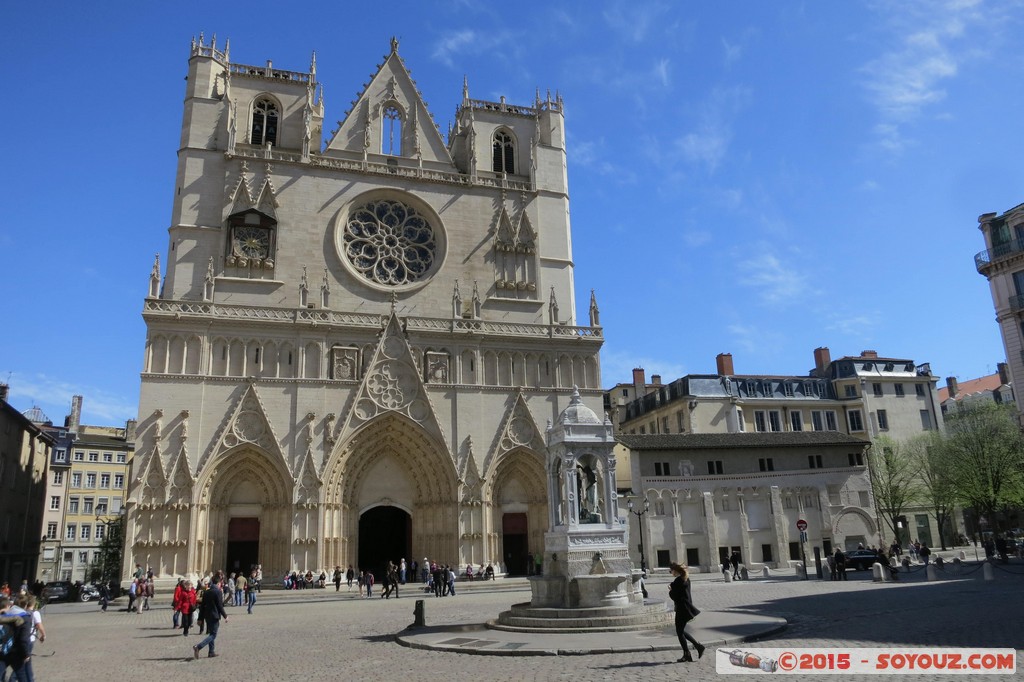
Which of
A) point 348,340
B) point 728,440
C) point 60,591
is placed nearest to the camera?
point 348,340

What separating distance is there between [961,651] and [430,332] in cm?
2794

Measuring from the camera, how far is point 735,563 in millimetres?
37094

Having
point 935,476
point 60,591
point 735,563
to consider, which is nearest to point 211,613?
point 735,563

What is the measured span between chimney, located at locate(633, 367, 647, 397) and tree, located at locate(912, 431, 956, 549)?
64.8ft

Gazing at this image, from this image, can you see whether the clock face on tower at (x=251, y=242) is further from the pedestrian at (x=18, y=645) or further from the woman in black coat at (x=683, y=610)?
the woman in black coat at (x=683, y=610)

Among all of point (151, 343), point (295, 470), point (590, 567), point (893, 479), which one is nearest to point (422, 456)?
point (295, 470)

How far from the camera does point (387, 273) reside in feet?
124

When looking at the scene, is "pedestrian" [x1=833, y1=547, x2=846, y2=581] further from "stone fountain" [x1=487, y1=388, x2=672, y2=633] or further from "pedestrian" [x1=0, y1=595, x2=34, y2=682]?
"pedestrian" [x1=0, y1=595, x2=34, y2=682]

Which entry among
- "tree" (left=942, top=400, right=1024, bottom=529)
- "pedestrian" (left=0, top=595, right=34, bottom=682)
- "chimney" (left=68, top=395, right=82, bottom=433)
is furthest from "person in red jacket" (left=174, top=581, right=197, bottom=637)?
"chimney" (left=68, top=395, right=82, bottom=433)

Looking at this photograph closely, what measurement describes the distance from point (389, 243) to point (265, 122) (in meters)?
9.34

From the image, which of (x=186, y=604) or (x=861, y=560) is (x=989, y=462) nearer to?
(x=861, y=560)

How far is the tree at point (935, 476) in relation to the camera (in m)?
42.9

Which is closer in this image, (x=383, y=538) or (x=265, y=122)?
(x=383, y=538)

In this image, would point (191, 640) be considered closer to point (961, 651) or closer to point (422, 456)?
point (961, 651)
